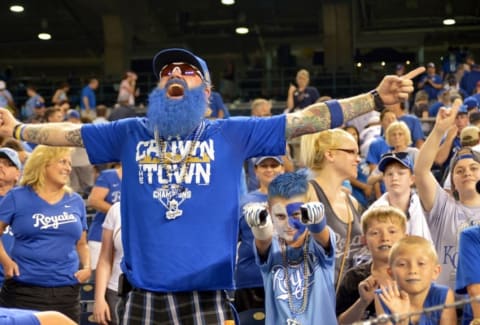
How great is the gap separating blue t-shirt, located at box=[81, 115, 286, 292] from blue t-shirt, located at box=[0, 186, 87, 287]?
1.98m

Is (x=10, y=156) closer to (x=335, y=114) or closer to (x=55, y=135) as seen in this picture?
(x=55, y=135)

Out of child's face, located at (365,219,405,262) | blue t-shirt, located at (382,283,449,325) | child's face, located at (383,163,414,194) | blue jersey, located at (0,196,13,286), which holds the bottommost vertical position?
blue t-shirt, located at (382,283,449,325)

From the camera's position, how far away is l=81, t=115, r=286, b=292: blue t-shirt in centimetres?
400

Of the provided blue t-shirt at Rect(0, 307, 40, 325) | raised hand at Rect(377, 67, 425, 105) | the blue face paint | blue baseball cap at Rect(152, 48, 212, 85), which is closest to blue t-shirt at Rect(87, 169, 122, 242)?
the blue face paint

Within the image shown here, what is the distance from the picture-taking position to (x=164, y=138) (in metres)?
4.15

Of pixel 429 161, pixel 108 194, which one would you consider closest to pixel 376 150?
pixel 108 194

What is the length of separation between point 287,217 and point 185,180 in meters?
0.70

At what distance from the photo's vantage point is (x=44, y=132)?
4.35m

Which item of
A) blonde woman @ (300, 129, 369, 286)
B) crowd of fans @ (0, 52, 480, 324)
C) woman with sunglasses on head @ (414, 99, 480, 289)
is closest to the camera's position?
crowd of fans @ (0, 52, 480, 324)

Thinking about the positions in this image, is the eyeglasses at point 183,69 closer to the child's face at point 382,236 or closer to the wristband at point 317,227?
the wristband at point 317,227

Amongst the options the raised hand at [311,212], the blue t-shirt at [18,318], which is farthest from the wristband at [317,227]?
the blue t-shirt at [18,318]

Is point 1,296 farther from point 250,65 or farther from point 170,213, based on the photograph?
point 250,65

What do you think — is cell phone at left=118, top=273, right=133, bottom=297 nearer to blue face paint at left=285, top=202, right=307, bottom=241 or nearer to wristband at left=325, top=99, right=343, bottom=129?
blue face paint at left=285, top=202, right=307, bottom=241

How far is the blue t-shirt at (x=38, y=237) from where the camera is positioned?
5984 millimetres
